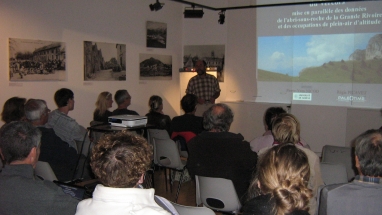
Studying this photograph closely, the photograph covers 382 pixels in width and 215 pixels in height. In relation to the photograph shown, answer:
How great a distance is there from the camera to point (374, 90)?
6.51 meters

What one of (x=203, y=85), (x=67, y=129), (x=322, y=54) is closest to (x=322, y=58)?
(x=322, y=54)

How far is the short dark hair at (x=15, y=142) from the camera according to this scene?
85.5 inches

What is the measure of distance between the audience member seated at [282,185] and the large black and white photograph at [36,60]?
16.7 feet

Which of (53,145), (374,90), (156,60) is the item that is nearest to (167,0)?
(156,60)

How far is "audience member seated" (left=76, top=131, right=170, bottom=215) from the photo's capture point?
1444 mm

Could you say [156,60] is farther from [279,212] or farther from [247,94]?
[279,212]


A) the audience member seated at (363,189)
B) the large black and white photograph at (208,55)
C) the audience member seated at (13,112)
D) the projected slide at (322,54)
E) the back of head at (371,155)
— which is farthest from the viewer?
the large black and white photograph at (208,55)

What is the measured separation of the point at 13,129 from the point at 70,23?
15.1 feet

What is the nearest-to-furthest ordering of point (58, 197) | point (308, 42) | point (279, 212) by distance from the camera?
point (279, 212) < point (58, 197) < point (308, 42)

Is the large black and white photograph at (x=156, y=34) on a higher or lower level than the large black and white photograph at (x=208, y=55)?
higher

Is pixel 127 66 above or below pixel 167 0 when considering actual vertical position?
below

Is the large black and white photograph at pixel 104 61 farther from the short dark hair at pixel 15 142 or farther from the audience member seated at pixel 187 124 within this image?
the short dark hair at pixel 15 142

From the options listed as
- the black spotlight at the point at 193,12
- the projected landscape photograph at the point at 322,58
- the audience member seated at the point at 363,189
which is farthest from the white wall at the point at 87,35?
the audience member seated at the point at 363,189

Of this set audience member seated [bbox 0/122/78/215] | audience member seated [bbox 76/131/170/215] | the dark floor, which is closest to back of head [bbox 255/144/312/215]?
audience member seated [bbox 76/131/170/215]
